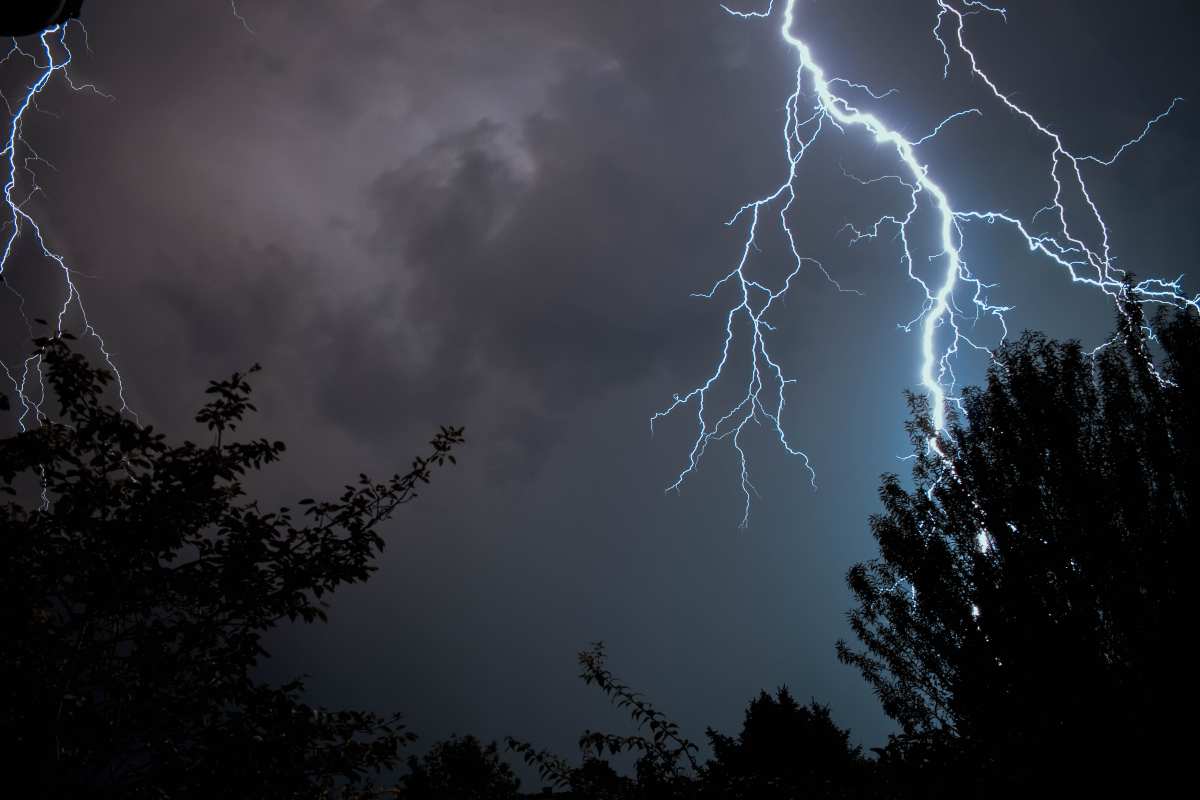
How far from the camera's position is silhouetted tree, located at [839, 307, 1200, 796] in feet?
16.9

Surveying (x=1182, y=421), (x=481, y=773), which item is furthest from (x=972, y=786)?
(x=481, y=773)

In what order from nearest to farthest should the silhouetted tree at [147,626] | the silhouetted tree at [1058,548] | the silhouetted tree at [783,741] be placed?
the silhouetted tree at [147,626], the silhouetted tree at [1058,548], the silhouetted tree at [783,741]

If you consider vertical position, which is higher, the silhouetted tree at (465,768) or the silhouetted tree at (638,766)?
the silhouetted tree at (465,768)

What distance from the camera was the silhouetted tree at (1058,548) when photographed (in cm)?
516

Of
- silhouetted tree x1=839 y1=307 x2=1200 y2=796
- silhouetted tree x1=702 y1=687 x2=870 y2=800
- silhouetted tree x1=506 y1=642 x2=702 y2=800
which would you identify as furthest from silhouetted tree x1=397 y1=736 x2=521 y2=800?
silhouetted tree x1=506 y1=642 x2=702 y2=800

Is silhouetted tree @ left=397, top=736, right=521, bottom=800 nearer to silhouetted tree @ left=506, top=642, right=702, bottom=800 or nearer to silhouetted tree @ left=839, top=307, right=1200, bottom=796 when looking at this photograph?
silhouetted tree @ left=839, top=307, right=1200, bottom=796

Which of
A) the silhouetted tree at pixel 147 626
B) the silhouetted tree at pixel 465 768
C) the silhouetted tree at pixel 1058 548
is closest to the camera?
the silhouetted tree at pixel 147 626

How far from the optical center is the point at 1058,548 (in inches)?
236

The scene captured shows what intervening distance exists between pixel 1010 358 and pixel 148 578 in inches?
386

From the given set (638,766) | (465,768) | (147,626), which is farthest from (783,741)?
(147,626)

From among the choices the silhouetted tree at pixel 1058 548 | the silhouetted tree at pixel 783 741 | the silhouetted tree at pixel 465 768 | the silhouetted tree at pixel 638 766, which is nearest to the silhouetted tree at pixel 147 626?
the silhouetted tree at pixel 638 766

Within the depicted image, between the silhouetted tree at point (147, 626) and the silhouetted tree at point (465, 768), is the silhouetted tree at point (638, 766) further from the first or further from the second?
the silhouetted tree at point (465, 768)

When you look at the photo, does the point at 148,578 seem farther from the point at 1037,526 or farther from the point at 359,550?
the point at 1037,526

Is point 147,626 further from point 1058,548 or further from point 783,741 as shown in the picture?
point 783,741
